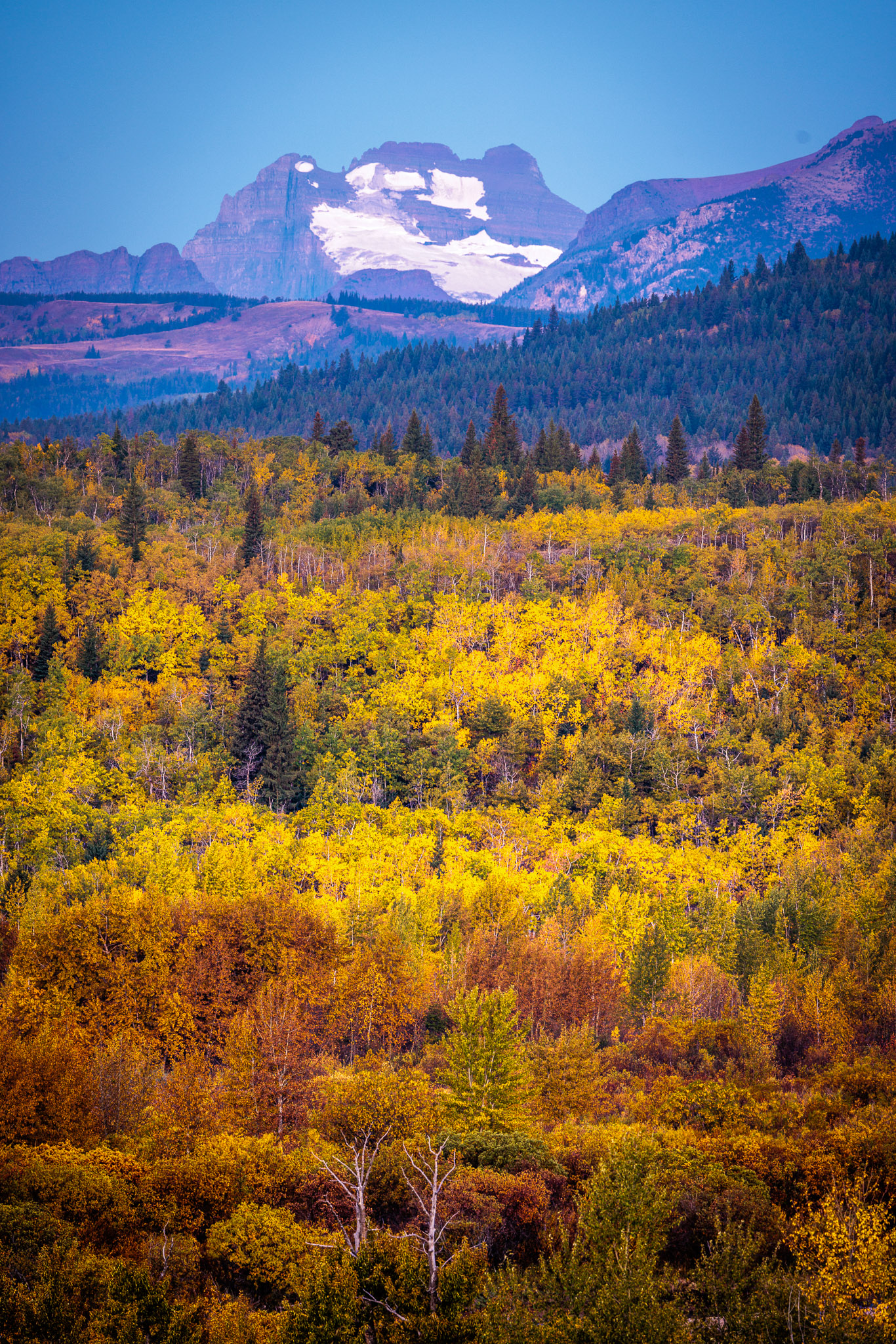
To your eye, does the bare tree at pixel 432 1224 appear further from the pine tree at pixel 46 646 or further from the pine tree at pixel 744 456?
the pine tree at pixel 744 456

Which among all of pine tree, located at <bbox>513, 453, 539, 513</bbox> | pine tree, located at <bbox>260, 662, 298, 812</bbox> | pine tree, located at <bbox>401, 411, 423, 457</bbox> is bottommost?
pine tree, located at <bbox>260, 662, 298, 812</bbox>

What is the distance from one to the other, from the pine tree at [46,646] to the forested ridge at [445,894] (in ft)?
2.98

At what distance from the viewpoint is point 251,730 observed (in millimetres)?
114312

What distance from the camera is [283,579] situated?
138125mm

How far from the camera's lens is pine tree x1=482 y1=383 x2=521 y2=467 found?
17938 cm

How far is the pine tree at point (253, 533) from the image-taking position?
473 ft

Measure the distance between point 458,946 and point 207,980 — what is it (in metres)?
A: 21.1

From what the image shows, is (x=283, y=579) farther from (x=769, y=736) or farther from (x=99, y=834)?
(x=769, y=736)

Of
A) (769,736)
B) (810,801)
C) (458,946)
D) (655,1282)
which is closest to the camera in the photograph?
(655,1282)

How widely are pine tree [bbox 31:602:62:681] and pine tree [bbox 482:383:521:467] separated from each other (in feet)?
270

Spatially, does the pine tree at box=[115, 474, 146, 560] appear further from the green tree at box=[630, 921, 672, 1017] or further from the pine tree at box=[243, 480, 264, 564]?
the green tree at box=[630, 921, 672, 1017]

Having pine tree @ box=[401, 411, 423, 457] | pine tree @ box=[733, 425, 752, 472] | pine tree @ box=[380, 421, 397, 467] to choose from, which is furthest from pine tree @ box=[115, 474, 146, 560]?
pine tree @ box=[733, 425, 752, 472]

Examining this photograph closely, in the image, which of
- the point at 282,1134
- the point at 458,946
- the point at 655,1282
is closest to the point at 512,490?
the point at 458,946

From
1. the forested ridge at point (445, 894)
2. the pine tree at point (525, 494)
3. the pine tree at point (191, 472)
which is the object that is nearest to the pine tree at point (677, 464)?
the forested ridge at point (445, 894)
